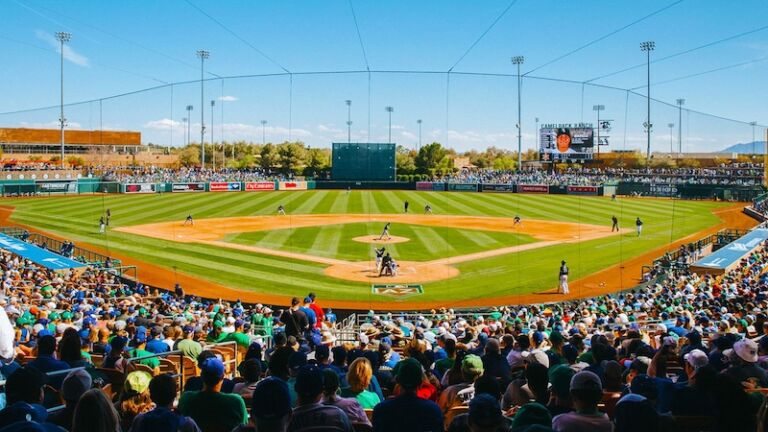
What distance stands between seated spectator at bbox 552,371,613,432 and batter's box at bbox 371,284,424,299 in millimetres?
20127

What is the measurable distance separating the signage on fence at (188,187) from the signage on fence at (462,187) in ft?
110

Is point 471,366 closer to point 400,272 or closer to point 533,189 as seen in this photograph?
point 400,272

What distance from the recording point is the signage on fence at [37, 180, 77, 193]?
222ft

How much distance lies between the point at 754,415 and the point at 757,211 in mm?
56799

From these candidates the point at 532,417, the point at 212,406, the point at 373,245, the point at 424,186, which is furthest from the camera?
the point at 424,186

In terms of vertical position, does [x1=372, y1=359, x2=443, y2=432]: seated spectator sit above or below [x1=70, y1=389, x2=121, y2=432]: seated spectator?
below

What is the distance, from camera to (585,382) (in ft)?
15.0

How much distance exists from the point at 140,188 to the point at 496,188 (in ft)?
148

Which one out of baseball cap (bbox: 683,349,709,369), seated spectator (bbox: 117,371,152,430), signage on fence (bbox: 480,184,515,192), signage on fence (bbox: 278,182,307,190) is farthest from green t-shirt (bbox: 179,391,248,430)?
signage on fence (bbox: 278,182,307,190)

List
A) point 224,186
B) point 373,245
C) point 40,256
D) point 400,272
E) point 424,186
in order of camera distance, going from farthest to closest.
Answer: point 424,186, point 224,186, point 373,245, point 400,272, point 40,256

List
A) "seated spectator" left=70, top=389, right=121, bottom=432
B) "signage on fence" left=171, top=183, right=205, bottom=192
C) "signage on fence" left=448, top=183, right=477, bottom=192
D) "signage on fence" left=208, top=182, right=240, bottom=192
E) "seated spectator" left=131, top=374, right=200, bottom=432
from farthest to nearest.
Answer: "signage on fence" left=448, top=183, right=477, bottom=192 < "signage on fence" left=208, top=182, right=240, bottom=192 < "signage on fence" left=171, top=183, right=205, bottom=192 < "seated spectator" left=131, top=374, right=200, bottom=432 < "seated spectator" left=70, top=389, right=121, bottom=432

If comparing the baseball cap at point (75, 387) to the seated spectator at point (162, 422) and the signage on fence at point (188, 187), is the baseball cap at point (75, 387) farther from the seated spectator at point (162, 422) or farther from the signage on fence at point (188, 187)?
the signage on fence at point (188, 187)

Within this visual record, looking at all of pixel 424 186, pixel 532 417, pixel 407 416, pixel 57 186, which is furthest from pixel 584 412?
pixel 424 186

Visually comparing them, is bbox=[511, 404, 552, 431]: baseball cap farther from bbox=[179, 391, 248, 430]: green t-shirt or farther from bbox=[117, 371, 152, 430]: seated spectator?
bbox=[117, 371, 152, 430]: seated spectator
